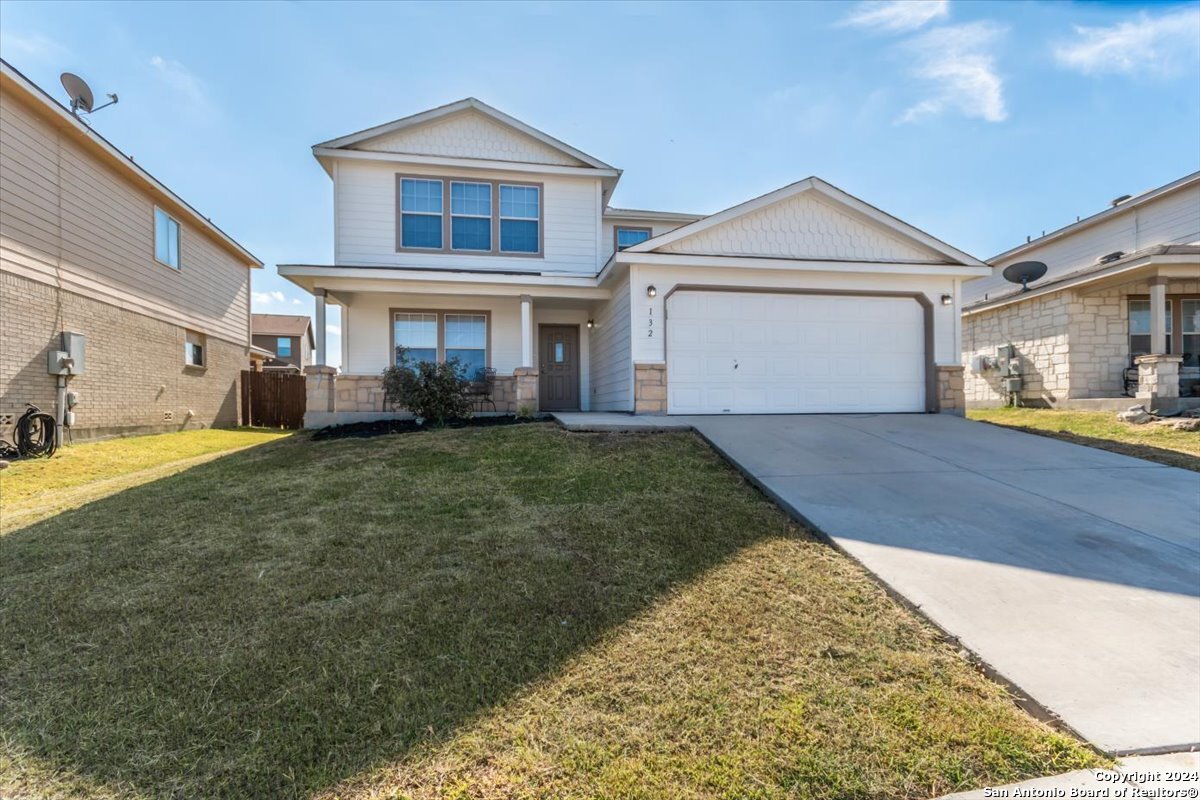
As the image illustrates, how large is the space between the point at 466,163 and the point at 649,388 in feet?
21.3

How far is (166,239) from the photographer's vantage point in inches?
494

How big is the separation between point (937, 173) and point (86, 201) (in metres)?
16.7

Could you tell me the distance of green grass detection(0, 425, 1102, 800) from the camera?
1946 millimetres

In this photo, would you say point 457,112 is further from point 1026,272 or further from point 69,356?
point 1026,272

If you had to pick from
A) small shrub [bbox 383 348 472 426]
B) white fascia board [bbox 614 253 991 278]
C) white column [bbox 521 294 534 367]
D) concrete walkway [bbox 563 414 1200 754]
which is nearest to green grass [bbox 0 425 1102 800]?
concrete walkway [bbox 563 414 1200 754]

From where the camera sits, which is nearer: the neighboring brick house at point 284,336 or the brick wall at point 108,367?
the brick wall at point 108,367

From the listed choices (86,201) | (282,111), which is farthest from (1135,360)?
(86,201)

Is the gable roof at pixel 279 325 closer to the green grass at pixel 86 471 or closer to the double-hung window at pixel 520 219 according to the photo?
the green grass at pixel 86 471

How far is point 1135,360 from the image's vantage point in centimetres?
1216

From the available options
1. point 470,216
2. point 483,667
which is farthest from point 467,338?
point 483,667

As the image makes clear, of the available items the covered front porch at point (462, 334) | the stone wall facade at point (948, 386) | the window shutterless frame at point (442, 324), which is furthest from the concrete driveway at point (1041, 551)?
the window shutterless frame at point (442, 324)

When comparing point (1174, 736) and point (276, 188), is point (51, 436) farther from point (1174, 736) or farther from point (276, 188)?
point (1174, 736)

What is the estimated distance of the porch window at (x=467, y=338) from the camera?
11734mm

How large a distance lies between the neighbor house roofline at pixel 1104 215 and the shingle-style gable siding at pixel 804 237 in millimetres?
8412
